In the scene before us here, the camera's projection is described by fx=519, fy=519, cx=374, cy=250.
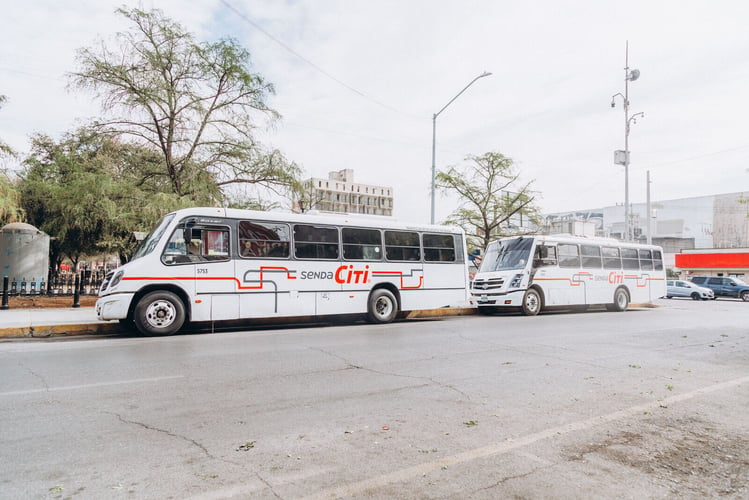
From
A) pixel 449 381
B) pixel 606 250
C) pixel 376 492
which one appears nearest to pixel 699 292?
pixel 606 250

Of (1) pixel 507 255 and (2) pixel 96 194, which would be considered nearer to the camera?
(1) pixel 507 255

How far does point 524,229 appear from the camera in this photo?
35.0 metres

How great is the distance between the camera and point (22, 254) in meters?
19.6

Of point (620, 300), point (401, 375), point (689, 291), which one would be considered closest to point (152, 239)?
point (401, 375)

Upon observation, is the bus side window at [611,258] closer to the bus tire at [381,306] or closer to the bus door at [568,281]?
the bus door at [568,281]

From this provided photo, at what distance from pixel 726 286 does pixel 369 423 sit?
4071 cm

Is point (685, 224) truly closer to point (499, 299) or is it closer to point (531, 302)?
point (531, 302)

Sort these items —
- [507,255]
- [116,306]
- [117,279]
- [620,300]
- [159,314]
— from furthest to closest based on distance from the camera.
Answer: [620,300] < [507,255] < [159,314] < [117,279] < [116,306]

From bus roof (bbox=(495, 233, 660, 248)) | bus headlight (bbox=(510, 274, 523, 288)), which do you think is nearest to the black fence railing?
bus headlight (bbox=(510, 274, 523, 288))

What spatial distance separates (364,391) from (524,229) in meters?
31.1

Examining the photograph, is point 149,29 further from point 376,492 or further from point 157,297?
point 376,492

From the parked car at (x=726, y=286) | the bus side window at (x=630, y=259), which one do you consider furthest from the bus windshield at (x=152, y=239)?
the parked car at (x=726, y=286)

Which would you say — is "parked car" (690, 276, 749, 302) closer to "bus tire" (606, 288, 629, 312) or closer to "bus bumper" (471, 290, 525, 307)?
"bus tire" (606, 288, 629, 312)

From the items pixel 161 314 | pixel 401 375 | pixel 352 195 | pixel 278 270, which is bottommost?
pixel 401 375
